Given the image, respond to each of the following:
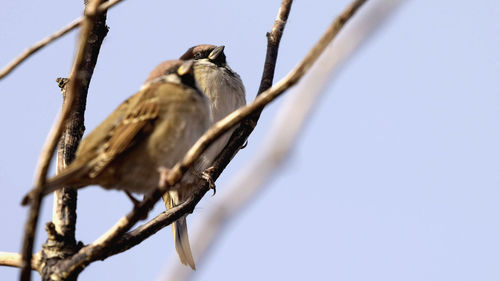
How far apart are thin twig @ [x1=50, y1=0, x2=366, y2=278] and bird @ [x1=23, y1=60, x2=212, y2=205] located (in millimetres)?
281

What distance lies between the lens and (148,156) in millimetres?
3385

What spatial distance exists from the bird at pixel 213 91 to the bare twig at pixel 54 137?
10.6 ft

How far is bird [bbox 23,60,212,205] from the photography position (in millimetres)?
3293

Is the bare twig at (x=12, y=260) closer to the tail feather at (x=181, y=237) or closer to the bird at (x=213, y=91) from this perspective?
the tail feather at (x=181, y=237)

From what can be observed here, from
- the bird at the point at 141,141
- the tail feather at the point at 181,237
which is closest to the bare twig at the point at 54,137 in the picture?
the bird at the point at 141,141

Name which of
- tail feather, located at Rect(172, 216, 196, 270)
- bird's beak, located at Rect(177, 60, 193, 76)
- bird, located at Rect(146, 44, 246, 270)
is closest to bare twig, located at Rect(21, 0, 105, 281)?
bird's beak, located at Rect(177, 60, 193, 76)

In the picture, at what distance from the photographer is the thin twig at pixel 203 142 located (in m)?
2.36

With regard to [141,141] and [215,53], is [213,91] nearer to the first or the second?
[215,53]

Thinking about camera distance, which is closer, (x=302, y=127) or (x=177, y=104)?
(x=302, y=127)

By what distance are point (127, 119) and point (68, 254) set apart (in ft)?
2.53

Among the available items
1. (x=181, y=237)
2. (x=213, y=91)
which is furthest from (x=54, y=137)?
(x=213, y=91)

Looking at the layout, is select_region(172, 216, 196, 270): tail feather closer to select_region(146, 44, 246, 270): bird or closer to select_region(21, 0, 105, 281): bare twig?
select_region(146, 44, 246, 270): bird

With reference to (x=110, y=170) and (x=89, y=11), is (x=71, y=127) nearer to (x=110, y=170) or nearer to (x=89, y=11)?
(x=110, y=170)

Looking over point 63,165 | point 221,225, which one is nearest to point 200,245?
point 221,225
